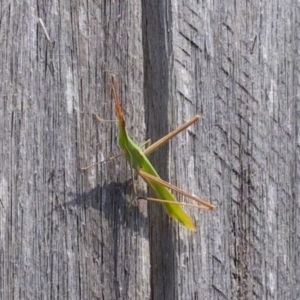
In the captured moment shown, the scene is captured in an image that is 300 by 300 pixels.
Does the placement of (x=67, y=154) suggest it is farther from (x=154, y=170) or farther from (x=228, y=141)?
(x=228, y=141)

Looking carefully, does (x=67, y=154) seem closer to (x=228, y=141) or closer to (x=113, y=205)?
(x=113, y=205)

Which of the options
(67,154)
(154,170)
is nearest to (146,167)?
(154,170)

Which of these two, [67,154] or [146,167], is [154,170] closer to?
[146,167]

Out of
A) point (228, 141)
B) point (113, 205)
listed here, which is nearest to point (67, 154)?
point (113, 205)

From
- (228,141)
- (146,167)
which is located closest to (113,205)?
(146,167)

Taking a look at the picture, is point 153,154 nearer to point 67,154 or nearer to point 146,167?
point 146,167

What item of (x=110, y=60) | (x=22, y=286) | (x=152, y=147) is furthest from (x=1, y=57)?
(x=22, y=286)

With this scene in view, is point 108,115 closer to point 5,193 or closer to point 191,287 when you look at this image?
point 5,193

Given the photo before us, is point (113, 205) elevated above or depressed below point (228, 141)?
below
